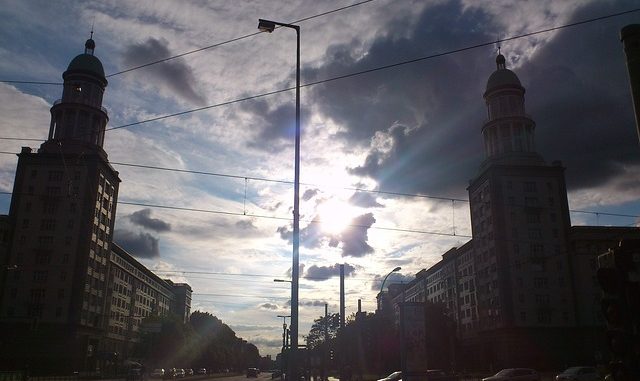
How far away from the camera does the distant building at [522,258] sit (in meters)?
76.9

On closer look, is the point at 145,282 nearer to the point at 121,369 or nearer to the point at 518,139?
the point at 121,369

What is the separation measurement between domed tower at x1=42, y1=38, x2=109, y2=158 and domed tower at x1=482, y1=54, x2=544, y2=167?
2567 inches

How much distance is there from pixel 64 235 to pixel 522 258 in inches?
2740

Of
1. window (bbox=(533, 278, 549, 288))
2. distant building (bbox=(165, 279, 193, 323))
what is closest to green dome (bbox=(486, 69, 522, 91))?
window (bbox=(533, 278, 549, 288))

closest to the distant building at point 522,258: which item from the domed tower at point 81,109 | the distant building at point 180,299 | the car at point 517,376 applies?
the car at point 517,376

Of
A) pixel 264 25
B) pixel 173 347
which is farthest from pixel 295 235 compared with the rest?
pixel 173 347

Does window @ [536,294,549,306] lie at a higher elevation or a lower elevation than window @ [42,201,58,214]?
lower

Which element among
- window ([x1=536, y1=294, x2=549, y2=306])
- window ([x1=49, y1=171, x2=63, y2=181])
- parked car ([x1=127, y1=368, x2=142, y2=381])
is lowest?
parked car ([x1=127, y1=368, x2=142, y2=381])

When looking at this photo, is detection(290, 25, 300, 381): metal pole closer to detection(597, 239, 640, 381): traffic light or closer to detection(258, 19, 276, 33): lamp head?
detection(258, 19, 276, 33): lamp head

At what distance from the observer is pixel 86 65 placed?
292 ft

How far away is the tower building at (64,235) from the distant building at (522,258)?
60764mm

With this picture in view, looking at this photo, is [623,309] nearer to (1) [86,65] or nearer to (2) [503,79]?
(2) [503,79]

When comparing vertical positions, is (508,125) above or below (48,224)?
above

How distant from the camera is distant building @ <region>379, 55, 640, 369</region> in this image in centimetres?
7694
